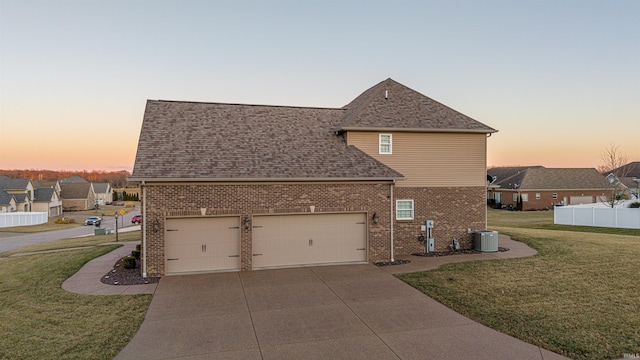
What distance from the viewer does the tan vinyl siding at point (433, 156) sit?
16.0 m

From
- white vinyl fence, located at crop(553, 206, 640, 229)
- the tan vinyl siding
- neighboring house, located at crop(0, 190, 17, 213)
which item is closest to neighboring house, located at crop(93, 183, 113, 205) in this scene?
neighboring house, located at crop(0, 190, 17, 213)

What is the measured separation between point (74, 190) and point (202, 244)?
86136 millimetres

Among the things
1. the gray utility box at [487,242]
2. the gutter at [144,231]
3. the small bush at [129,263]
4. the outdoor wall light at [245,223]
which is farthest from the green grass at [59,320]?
the gray utility box at [487,242]

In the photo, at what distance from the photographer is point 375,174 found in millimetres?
14391

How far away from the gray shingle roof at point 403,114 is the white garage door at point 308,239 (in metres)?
4.47

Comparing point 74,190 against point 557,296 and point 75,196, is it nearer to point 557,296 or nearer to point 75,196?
point 75,196

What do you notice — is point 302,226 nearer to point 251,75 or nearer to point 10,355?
point 10,355

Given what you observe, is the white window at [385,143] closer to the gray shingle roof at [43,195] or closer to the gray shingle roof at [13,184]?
the gray shingle roof at [13,184]

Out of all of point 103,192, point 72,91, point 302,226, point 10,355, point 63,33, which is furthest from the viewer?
point 103,192

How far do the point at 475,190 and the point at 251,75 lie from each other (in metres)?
15.3

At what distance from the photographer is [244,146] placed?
48.4 feet

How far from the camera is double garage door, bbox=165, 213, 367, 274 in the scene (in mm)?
12609

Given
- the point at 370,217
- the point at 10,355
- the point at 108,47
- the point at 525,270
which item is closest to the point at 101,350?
the point at 10,355

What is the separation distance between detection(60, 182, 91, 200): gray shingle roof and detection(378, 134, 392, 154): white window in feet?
283
